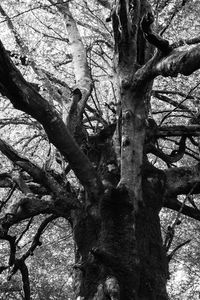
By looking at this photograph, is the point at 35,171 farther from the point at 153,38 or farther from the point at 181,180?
the point at 181,180

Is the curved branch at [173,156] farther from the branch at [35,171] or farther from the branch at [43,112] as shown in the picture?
the branch at [35,171]

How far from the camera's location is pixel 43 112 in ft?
11.5

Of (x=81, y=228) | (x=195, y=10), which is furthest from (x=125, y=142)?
(x=195, y=10)

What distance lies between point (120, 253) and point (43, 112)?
162 centimetres

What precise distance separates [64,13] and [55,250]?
273 inches

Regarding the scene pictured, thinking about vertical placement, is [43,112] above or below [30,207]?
above

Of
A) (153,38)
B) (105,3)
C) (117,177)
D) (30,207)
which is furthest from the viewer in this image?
(105,3)

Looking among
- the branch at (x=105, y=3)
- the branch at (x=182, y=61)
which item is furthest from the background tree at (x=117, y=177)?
the branch at (x=105, y=3)

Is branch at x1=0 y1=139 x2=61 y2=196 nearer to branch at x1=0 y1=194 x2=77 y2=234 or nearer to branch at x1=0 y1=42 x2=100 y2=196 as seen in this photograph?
branch at x1=0 y1=194 x2=77 y2=234

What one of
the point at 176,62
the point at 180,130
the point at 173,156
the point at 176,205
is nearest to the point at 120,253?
the point at 176,205

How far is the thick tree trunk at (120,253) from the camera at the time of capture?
11.2ft

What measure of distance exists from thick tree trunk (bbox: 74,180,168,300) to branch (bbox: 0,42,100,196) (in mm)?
355

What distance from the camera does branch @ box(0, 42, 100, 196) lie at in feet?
10.0

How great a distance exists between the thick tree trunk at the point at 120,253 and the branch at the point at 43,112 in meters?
0.35
